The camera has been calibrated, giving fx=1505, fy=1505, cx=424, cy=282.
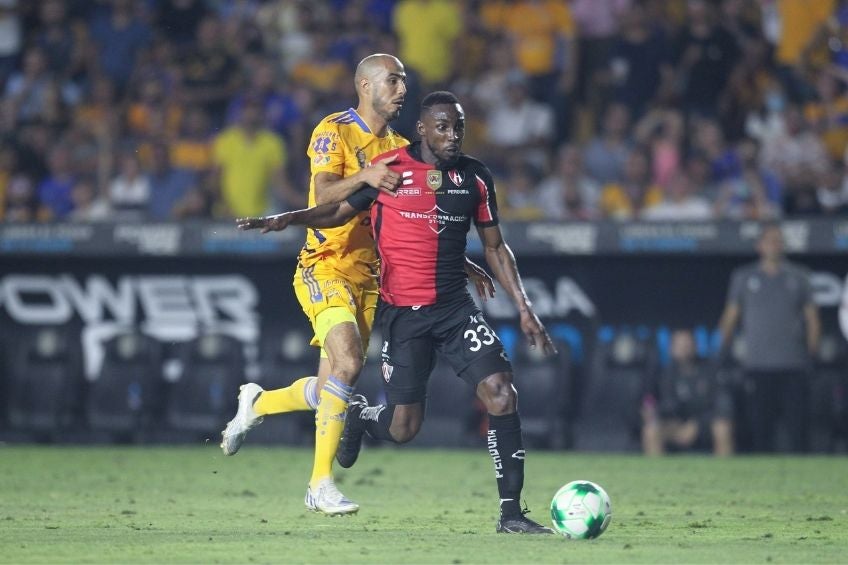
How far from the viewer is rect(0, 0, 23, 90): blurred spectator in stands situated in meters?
18.9

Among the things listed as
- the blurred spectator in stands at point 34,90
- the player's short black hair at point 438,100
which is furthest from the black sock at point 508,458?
the blurred spectator in stands at point 34,90

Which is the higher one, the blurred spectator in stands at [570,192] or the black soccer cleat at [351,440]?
the blurred spectator in stands at [570,192]

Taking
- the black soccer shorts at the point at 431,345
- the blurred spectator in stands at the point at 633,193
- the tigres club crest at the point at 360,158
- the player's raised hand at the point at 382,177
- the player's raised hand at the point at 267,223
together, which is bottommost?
the black soccer shorts at the point at 431,345

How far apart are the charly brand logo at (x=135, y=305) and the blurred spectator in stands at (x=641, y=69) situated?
4.56m

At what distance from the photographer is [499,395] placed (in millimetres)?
7656

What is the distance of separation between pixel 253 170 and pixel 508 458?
882cm

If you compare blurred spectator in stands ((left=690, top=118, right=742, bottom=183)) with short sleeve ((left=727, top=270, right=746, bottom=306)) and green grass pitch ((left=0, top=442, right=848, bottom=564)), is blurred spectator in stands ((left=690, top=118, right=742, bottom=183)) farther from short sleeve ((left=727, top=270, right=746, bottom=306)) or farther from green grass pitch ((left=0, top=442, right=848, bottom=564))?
green grass pitch ((left=0, top=442, right=848, bottom=564))

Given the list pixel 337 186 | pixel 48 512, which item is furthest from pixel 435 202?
pixel 48 512

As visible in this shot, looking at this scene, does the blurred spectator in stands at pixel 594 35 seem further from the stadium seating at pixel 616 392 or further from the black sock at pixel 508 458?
the black sock at pixel 508 458

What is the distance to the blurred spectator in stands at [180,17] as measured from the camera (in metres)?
18.6

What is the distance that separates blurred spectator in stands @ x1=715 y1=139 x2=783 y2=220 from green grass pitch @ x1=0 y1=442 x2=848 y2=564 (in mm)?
2474

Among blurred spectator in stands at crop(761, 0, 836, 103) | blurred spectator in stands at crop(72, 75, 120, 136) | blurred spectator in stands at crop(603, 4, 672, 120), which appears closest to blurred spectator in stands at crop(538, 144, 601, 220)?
blurred spectator in stands at crop(603, 4, 672, 120)

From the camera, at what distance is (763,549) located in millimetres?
7090

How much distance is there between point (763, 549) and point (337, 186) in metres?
2.92
